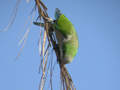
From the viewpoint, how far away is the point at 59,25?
196 millimetres

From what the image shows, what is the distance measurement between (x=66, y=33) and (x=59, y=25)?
0.01 meters

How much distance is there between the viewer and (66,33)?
194 mm

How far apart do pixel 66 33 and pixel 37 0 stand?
6 centimetres

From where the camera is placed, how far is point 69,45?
19cm

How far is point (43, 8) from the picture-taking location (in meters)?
0.17

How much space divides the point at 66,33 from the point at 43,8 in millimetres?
44

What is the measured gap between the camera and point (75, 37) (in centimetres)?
20

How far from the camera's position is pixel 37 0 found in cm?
16

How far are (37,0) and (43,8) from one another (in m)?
0.01

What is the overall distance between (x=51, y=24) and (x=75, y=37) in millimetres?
37

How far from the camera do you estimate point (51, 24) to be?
184 mm

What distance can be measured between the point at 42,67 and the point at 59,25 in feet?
0.19

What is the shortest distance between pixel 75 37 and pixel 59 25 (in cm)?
3

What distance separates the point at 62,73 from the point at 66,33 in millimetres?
58
